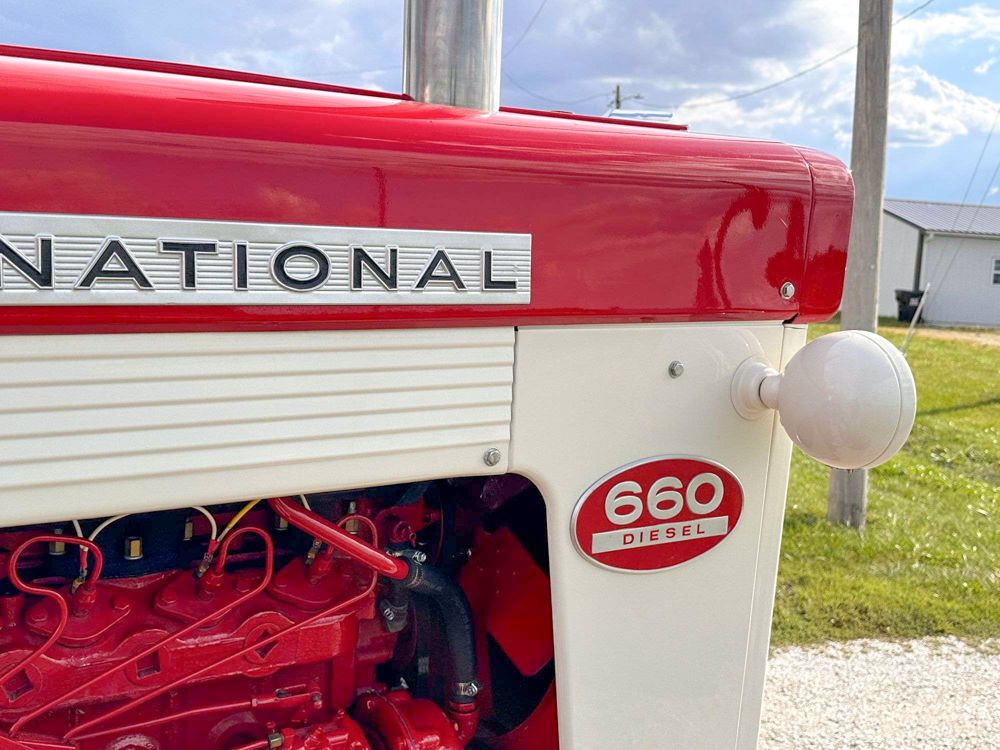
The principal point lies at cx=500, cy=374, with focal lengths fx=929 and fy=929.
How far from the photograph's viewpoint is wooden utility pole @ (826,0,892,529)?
4.73 m

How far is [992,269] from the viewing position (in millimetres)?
24844

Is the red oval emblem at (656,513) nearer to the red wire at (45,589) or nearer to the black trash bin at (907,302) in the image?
the red wire at (45,589)

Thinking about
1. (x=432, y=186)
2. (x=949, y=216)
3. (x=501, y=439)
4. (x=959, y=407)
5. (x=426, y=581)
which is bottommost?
(x=959, y=407)

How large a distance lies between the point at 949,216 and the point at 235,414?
28949 millimetres

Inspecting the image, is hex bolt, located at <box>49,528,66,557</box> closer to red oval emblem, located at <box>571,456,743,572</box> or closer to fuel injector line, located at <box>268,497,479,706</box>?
fuel injector line, located at <box>268,497,479,706</box>

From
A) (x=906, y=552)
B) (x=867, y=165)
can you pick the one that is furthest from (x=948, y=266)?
(x=906, y=552)

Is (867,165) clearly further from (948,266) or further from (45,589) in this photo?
(948,266)

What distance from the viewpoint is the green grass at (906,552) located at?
374 centimetres

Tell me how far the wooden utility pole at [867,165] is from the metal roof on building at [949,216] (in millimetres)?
22318

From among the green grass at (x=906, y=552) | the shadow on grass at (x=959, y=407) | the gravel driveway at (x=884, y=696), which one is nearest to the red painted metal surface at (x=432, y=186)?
the gravel driveway at (x=884, y=696)

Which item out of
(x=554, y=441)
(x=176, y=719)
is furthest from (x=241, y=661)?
(x=554, y=441)

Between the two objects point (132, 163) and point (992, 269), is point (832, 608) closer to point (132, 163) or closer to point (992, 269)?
point (132, 163)

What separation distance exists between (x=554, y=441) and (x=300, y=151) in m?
0.61

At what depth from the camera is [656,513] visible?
5.40ft
